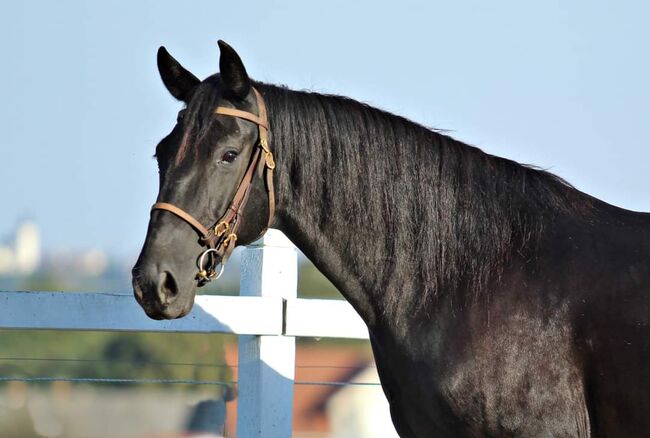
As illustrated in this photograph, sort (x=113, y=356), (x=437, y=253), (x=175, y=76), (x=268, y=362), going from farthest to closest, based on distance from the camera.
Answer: (x=113, y=356) < (x=268, y=362) < (x=175, y=76) < (x=437, y=253)

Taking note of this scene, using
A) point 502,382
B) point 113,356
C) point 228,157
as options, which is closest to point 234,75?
point 228,157

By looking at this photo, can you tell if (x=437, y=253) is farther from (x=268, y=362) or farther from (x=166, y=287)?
(x=268, y=362)

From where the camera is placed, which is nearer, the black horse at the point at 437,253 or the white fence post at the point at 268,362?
the black horse at the point at 437,253

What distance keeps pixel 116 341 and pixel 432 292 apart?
9.11 feet

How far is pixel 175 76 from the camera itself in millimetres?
3752

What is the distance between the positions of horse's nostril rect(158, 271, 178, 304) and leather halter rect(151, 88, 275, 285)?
11 cm

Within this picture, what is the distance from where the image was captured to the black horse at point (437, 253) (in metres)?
3.34

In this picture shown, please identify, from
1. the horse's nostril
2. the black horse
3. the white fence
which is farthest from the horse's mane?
the white fence

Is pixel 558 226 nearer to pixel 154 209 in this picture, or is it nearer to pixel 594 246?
pixel 594 246

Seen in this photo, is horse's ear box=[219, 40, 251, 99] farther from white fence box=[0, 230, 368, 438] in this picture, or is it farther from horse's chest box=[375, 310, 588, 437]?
white fence box=[0, 230, 368, 438]

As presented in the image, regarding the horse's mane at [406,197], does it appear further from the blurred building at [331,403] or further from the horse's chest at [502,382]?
the blurred building at [331,403]

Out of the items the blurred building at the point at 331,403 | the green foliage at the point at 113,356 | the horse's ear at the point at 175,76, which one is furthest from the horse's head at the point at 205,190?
the blurred building at the point at 331,403

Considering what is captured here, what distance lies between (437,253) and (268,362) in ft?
5.12

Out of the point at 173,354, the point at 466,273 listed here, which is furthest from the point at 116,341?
the point at 466,273
